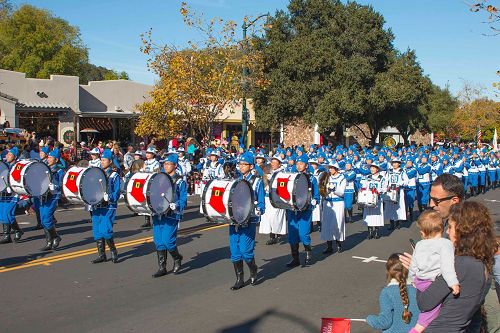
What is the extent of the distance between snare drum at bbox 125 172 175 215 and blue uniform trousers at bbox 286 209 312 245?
221cm

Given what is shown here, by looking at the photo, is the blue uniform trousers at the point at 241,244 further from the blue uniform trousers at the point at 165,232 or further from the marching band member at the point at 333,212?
the marching band member at the point at 333,212

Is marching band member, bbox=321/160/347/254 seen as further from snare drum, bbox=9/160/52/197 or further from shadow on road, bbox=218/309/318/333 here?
snare drum, bbox=9/160/52/197

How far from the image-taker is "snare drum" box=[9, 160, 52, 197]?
10.5m

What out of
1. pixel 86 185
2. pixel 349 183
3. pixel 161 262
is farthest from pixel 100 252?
pixel 349 183

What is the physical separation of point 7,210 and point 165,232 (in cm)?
419

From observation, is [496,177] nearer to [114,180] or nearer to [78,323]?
[114,180]

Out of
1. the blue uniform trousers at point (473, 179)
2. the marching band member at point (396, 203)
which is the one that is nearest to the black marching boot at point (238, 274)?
the marching band member at point (396, 203)

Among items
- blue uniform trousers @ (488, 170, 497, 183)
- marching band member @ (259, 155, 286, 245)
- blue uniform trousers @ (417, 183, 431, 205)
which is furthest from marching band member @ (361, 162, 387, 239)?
blue uniform trousers @ (488, 170, 497, 183)

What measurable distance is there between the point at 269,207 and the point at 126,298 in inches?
205

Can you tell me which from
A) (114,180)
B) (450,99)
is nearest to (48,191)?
(114,180)

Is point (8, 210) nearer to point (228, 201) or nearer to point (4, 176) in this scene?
point (4, 176)

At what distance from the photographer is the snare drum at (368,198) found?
1239 cm

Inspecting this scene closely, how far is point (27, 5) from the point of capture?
4844cm

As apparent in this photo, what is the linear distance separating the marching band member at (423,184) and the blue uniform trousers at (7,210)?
11.8m
